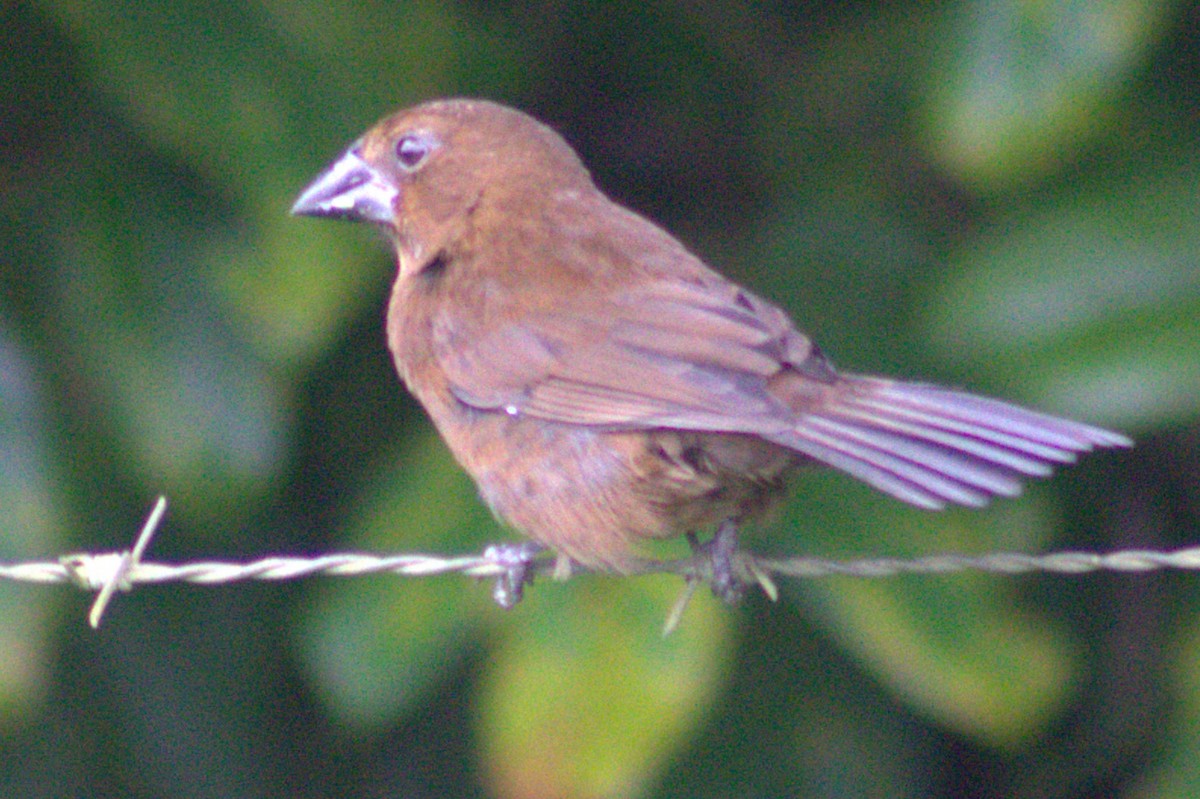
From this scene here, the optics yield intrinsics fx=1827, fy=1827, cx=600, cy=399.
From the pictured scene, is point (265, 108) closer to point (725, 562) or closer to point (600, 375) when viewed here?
point (600, 375)

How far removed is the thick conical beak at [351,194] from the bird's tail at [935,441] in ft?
4.47

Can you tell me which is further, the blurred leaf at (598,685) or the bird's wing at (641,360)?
the blurred leaf at (598,685)

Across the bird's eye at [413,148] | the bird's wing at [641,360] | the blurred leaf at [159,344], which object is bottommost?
the bird's wing at [641,360]

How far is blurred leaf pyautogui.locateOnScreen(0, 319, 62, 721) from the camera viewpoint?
3592 mm

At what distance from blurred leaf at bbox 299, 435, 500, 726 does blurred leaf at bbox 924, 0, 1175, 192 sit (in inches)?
49.4

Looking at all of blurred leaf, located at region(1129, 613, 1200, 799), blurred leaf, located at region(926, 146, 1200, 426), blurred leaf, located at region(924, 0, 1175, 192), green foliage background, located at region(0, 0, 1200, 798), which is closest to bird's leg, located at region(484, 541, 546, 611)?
green foliage background, located at region(0, 0, 1200, 798)

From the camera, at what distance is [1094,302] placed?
3799 mm

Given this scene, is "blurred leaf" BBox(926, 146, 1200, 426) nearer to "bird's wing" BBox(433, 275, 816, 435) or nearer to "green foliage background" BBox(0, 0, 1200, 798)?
"green foliage background" BBox(0, 0, 1200, 798)

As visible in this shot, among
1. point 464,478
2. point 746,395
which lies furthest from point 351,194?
point 746,395

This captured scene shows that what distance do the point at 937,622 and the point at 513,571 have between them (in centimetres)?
90

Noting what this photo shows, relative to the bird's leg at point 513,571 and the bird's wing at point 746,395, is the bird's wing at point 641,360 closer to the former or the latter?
the bird's wing at point 746,395

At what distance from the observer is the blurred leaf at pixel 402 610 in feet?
12.0

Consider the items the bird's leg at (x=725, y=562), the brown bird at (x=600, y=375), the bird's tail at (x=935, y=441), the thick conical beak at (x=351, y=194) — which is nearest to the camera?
the bird's tail at (x=935, y=441)

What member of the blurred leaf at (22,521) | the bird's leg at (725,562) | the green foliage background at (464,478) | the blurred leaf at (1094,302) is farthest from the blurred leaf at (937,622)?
the blurred leaf at (22,521)
